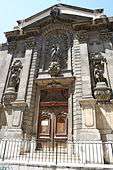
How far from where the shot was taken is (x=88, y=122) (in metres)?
10.2

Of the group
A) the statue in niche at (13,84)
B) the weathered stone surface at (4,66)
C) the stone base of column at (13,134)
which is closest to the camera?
the stone base of column at (13,134)

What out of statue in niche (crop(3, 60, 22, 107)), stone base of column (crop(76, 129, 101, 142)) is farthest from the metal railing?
statue in niche (crop(3, 60, 22, 107))

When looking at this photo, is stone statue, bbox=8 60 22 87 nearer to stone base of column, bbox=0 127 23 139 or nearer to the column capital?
stone base of column, bbox=0 127 23 139

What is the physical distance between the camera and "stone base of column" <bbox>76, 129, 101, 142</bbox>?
949 cm

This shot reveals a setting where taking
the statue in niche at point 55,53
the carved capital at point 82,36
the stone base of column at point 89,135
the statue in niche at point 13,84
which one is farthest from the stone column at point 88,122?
the carved capital at point 82,36

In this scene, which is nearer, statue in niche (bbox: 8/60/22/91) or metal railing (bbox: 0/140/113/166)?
metal railing (bbox: 0/140/113/166)

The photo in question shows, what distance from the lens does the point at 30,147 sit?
10.5 metres

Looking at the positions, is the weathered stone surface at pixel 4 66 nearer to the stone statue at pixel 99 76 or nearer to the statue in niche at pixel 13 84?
the statue in niche at pixel 13 84

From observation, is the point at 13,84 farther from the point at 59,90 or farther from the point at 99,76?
the point at 99,76

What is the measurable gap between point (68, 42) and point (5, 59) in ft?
16.3

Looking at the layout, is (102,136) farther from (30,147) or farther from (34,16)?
(34,16)

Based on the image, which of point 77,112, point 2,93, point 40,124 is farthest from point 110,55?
point 2,93

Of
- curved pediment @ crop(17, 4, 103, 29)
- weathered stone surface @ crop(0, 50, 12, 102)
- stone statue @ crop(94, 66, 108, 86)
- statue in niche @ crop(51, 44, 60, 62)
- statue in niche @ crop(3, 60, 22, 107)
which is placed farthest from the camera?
curved pediment @ crop(17, 4, 103, 29)

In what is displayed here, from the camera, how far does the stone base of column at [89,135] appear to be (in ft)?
31.1
